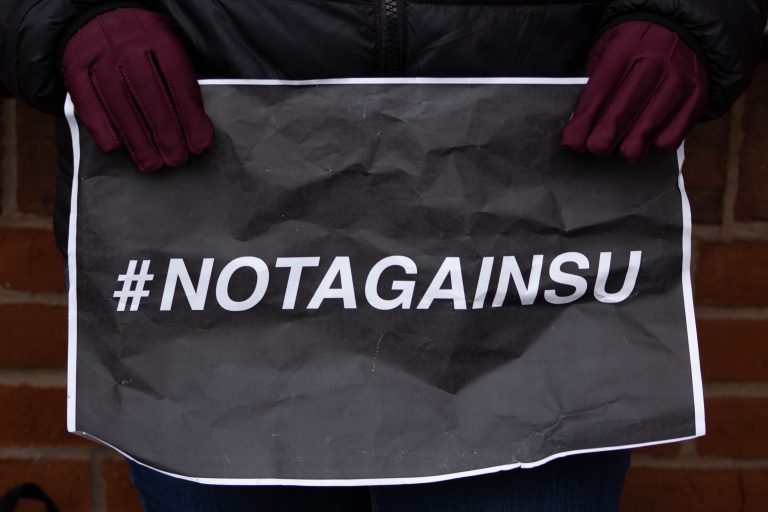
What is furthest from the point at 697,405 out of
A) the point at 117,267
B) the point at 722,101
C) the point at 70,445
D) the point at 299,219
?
the point at 70,445

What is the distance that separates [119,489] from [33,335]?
0.23 m

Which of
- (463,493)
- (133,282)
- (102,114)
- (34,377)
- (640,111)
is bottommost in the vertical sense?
(34,377)

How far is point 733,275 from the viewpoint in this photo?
114 centimetres

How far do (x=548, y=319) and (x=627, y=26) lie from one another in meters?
0.23

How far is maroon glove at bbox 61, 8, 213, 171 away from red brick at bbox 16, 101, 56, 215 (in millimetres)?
415

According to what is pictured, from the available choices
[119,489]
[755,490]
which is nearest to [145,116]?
[119,489]

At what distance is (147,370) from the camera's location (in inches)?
29.0

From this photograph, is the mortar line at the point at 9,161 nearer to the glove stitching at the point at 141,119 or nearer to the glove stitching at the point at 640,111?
the glove stitching at the point at 141,119

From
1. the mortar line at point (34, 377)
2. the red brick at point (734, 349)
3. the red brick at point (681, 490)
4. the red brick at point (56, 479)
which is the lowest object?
the red brick at point (56, 479)

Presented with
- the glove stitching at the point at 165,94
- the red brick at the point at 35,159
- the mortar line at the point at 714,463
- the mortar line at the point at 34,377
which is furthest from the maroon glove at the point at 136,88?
the mortar line at the point at 714,463

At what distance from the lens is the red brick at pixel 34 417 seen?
117cm

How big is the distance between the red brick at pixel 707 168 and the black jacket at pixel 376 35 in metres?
0.37

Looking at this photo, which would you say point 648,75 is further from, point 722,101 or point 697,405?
point 697,405

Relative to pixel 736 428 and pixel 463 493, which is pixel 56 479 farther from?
pixel 736 428
